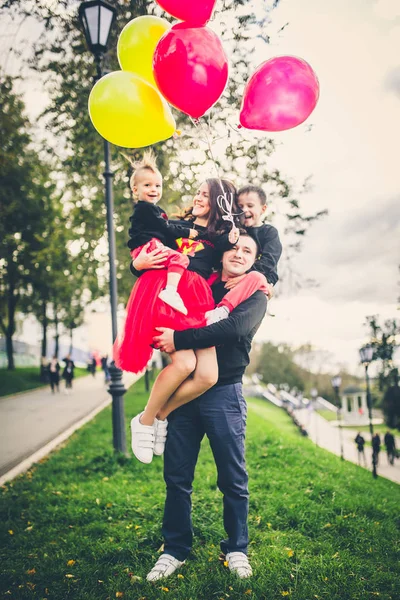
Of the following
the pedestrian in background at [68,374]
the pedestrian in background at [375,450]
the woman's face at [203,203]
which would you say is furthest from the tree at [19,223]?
the woman's face at [203,203]

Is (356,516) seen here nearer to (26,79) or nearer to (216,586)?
(216,586)

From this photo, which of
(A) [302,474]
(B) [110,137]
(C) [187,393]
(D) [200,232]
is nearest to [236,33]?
(B) [110,137]

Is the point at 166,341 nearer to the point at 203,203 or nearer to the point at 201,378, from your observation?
the point at 201,378

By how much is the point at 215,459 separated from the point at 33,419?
1020cm

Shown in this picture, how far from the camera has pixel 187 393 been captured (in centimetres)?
278

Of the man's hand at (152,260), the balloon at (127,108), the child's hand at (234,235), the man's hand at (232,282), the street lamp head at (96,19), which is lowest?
the man's hand at (232,282)

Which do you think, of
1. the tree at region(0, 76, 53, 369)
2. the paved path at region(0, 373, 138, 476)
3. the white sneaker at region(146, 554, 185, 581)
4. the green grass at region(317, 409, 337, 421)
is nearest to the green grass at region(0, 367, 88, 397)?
the paved path at region(0, 373, 138, 476)

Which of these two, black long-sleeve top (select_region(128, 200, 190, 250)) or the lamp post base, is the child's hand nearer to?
black long-sleeve top (select_region(128, 200, 190, 250))

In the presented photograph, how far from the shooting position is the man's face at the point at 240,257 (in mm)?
2943

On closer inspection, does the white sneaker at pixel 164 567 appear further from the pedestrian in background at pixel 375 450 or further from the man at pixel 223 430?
the pedestrian in background at pixel 375 450

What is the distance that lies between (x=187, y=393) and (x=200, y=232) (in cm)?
114

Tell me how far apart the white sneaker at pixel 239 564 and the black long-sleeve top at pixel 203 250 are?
1.89 m

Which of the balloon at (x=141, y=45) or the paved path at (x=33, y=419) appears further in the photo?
the paved path at (x=33, y=419)

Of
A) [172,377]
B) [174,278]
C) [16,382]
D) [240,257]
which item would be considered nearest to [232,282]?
[240,257]
